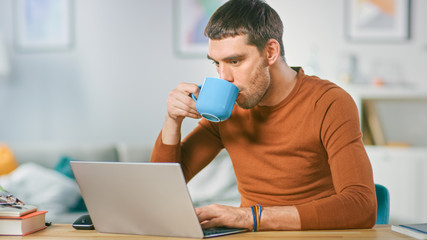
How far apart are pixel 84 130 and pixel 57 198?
1016 mm

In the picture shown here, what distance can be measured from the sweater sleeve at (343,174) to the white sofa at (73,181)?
5.16 ft

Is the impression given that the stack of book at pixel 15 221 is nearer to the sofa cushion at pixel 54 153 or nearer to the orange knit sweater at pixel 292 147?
the orange knit sweater at pixel 292 147

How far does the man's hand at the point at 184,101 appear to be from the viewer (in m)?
1.28

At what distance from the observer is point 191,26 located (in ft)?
11.6

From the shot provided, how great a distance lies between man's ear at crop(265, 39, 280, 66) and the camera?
1340mm

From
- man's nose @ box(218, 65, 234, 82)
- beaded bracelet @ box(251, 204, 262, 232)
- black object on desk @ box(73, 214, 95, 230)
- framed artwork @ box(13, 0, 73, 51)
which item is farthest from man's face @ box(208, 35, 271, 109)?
framed artwork @ box(13, 0, 73, 51)

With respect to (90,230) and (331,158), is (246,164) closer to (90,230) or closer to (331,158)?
(331,158)

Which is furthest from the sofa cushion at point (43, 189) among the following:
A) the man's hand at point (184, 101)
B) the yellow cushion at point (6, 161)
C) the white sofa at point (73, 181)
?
the man's hand at point (184, 101)

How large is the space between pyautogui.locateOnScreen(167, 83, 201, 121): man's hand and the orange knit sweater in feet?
0.47

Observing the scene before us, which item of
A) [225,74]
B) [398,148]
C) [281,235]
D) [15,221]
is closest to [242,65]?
[225,74]

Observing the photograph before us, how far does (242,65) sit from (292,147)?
28 centimetres

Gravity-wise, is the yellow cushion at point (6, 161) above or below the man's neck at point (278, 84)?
below

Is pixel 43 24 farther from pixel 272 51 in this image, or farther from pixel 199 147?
pixel 272 51

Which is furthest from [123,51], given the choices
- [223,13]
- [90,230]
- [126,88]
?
[90,230]
